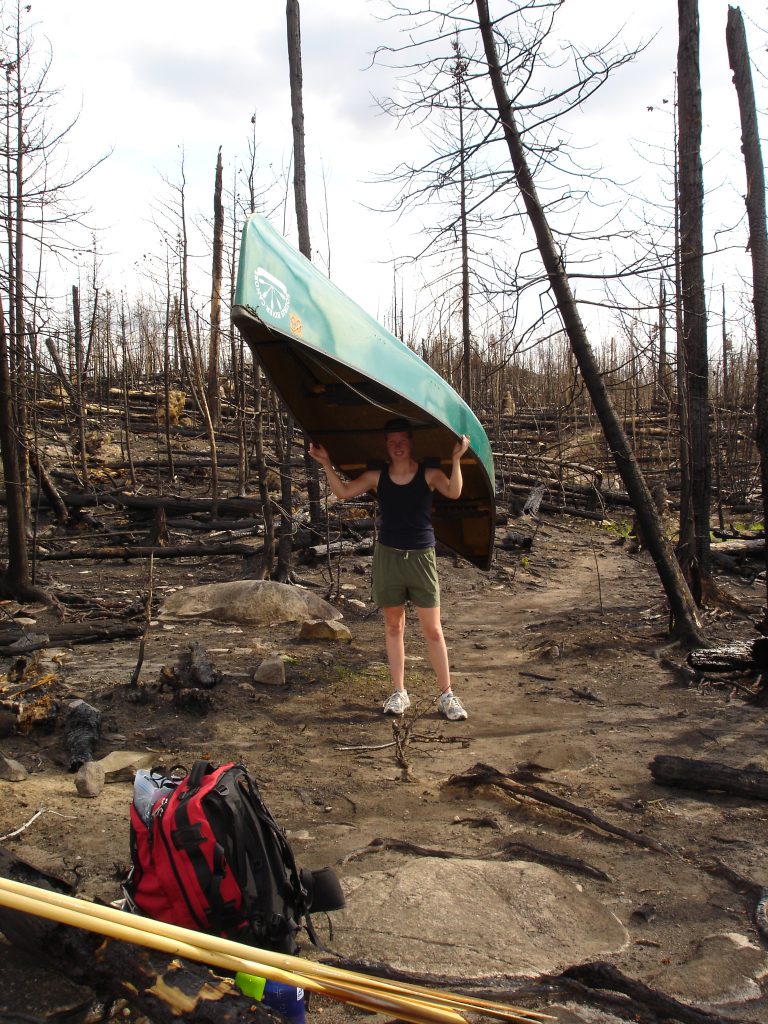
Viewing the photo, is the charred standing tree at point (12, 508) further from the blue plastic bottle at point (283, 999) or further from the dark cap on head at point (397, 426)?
the blue plastic bottle at point (283, 999)

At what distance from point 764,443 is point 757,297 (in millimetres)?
1412

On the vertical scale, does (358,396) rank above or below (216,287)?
below

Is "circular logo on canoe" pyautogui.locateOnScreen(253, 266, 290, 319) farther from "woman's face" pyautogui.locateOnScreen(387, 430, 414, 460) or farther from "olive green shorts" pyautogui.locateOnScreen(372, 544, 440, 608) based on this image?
"olive green shorts" pyautogui.locateOnScreen(372, 544, 440, 608)

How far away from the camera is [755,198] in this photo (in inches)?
276

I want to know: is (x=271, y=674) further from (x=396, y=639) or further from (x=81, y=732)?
(x=81, y=732)

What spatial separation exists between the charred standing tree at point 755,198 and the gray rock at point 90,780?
5.23 meters

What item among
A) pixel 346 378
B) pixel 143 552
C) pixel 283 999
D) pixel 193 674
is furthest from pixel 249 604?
pixel 283 999

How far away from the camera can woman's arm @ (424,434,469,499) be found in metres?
4.38

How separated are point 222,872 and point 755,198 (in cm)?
713

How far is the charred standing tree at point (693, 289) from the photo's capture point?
685 cm

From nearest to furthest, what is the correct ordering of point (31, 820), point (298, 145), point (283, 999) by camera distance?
point (283, 999), point (31, 820), point (298, 145)

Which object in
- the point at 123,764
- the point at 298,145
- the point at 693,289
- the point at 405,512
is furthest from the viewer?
the point at 298,145

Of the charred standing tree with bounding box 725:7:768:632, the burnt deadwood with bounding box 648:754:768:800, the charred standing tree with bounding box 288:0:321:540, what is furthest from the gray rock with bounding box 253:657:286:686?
the charred standing tree with bounding box 288:0:321:540

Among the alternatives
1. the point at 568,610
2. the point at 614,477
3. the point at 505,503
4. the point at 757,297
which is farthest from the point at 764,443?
the point at 614,477
